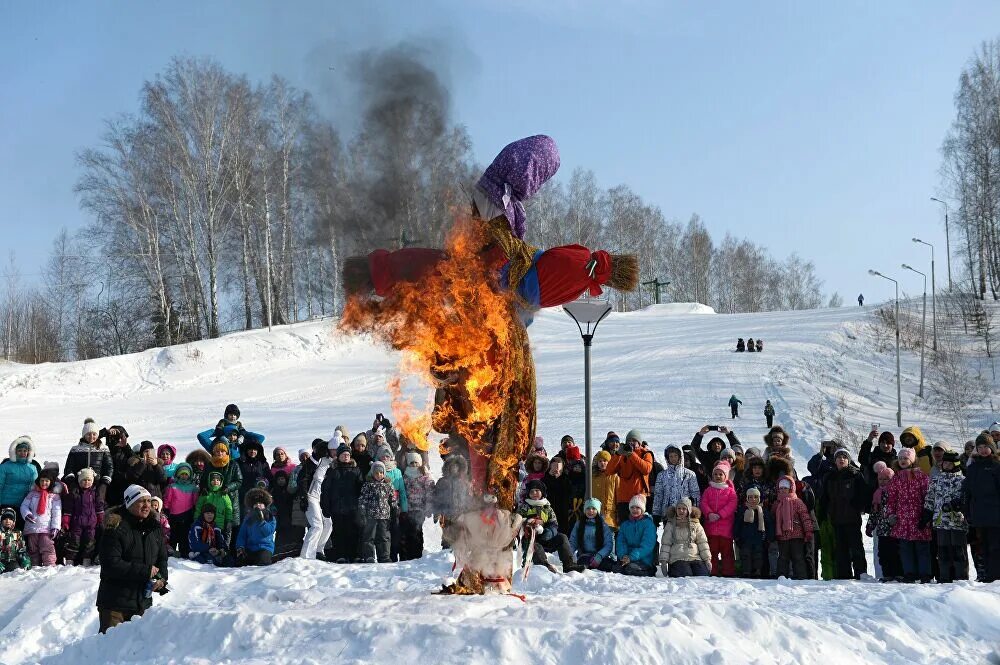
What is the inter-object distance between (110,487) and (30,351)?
4356cm

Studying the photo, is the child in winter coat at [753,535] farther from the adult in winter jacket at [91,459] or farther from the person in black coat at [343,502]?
the adult in winter jacket at [91,459]

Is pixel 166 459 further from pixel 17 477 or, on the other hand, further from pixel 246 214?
pixel 246 214

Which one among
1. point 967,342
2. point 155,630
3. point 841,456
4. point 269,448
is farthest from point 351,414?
point 967,342

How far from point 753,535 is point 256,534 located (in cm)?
600

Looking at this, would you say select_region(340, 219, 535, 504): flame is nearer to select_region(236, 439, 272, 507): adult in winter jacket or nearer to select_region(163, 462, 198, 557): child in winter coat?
select_region(236, 439, 272, 507): adult in winter jacket

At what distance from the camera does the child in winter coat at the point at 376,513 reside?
11656mm

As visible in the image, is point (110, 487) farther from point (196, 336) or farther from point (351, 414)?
point (196, 336)

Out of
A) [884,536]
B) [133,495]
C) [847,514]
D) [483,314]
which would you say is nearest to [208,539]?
[133,495]

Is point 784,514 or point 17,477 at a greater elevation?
point 17,477

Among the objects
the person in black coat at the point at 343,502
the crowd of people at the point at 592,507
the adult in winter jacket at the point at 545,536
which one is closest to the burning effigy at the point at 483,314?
the crowd of people at the point at 592,507

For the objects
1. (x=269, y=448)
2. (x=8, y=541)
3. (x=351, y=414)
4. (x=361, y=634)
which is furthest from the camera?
(x=351, y=414)

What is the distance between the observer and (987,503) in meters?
9.98

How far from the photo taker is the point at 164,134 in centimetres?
3712

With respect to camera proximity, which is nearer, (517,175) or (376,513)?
(517,175)
